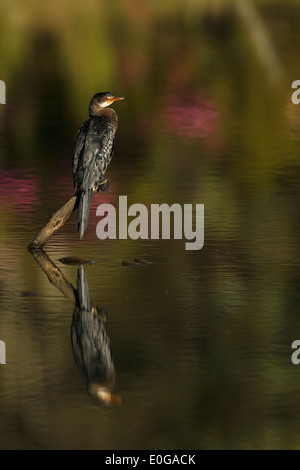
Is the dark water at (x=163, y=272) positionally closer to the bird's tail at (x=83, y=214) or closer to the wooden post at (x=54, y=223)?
the wooden post at (x=54, y=223)

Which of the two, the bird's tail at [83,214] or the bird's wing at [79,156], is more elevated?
the bird's wing at [79,156]

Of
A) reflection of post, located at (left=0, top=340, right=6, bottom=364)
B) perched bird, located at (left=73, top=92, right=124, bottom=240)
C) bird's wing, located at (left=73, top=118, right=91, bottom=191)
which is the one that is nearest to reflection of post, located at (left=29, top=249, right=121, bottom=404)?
reflection of post, located at (left=0, top=340, right=6, bottom=364)

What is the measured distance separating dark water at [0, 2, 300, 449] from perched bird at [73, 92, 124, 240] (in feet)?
1.74

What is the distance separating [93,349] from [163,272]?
2.95 m

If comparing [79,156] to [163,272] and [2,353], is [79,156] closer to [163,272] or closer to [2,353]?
[163,272]

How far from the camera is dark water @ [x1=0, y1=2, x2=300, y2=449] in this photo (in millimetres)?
8055

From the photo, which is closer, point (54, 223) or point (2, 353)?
point (2, 353)

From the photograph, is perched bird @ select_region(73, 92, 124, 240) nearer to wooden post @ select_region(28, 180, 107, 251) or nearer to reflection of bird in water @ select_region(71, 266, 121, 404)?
wooden post @ select_region(28, 180, 107, 251)

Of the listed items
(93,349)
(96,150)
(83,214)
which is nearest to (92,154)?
(96,150)

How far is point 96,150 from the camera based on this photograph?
13.8 m

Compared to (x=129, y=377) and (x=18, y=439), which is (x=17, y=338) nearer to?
(x=129, y=377)

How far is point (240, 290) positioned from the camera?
11.6 m

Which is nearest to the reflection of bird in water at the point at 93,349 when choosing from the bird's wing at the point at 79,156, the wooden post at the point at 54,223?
the wooden post at the point at 54,223

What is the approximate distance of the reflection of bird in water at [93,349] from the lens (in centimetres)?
859
